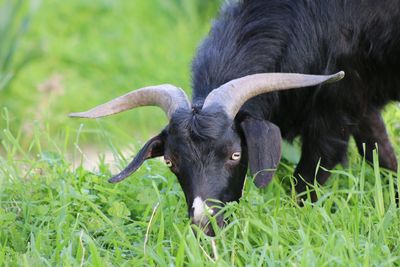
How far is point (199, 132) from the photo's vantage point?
4930 mm

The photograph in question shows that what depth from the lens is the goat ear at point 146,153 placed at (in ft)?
16.7

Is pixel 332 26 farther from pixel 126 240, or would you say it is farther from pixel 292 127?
pixel 126 240

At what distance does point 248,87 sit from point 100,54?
5.72 metres

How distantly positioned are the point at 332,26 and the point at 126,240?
1.81 m

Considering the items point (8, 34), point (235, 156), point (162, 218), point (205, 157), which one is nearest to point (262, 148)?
point (235, 156)

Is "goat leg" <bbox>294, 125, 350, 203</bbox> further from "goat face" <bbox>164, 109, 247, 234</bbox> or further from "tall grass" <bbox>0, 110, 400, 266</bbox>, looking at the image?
"goat face" <bbox>164, 109, 247, 234</bbox>

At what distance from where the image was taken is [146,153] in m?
5.20

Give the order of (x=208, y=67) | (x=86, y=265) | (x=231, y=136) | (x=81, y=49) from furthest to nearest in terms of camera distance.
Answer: (x=81, y=49)
(x=208, y=67)
(x=231, y=136)
(x=86, y=265)

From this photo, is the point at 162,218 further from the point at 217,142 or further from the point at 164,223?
the point at 217,142

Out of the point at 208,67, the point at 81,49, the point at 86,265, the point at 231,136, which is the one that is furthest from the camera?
the point at 81,49

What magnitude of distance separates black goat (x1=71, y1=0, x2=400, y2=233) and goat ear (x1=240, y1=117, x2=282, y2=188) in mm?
13

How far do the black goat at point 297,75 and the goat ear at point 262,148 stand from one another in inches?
0.5

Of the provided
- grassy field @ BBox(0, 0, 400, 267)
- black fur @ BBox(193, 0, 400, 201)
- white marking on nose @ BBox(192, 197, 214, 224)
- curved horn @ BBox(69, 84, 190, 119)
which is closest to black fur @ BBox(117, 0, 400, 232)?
black fur @ BBox(193, 0, 400, 201)

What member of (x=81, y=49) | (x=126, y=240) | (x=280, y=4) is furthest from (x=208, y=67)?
(x=81, y=49)
